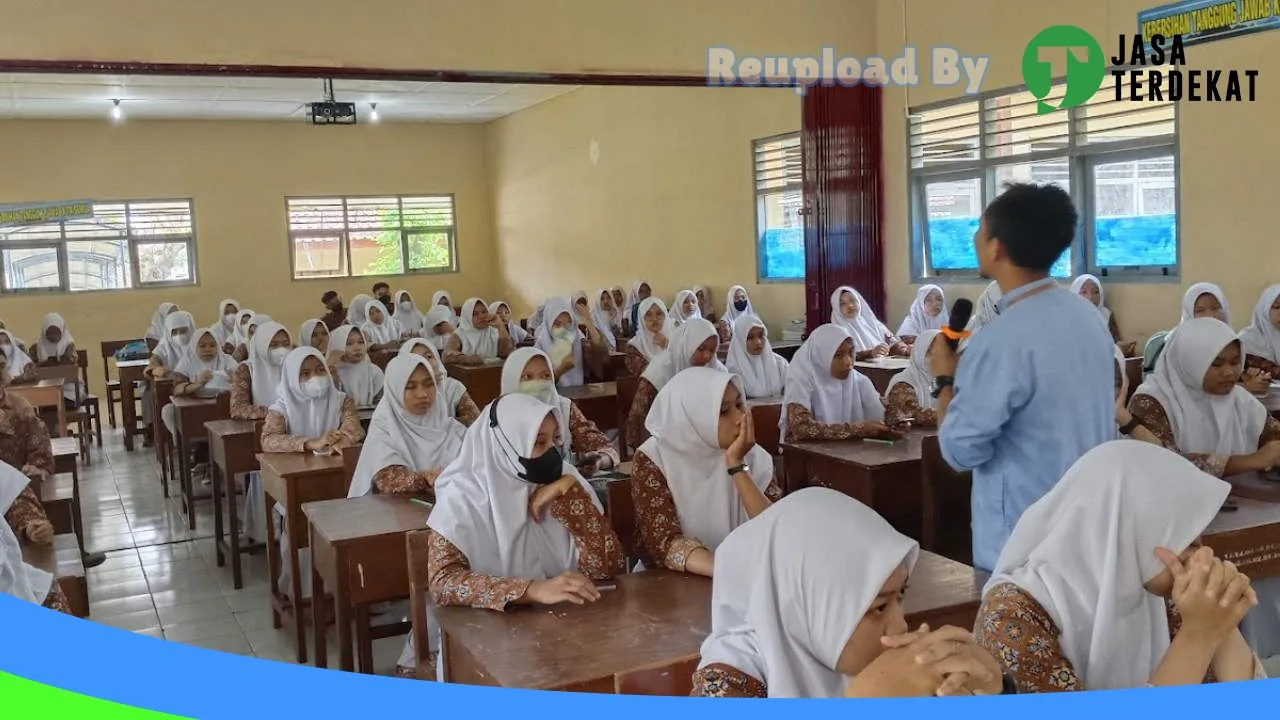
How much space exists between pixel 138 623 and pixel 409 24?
10.8 ft

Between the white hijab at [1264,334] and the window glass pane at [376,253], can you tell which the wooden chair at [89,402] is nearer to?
the window glass pane at [376,253]

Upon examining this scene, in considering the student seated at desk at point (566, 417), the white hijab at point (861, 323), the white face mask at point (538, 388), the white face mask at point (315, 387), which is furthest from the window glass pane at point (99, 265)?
the white face mask at point (538, 388)

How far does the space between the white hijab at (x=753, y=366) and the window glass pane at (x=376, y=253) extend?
8604 mm

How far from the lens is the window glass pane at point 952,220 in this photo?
24.4 feet

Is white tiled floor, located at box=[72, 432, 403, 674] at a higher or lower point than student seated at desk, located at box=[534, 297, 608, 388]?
lower

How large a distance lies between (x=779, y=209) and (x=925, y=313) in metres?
1.89

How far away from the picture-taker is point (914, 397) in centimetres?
439

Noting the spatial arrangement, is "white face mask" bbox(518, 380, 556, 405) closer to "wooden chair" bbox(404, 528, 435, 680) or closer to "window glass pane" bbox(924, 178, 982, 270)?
"wooden chair" bbox(404, 528, 435, 680)

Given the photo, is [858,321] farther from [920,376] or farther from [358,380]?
[358,380]

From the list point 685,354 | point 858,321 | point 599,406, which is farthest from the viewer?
point 858,321

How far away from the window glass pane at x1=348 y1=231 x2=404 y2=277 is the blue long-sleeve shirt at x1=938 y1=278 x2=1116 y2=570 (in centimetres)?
1220

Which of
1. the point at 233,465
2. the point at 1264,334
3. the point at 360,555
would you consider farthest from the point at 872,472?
the point at 1264,334

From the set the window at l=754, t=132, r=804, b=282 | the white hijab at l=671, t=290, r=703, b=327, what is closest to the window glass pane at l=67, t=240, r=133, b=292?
the white hijab at l=671, t=290, r=703, b=327

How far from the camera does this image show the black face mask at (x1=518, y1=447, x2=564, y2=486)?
2.46 metres
